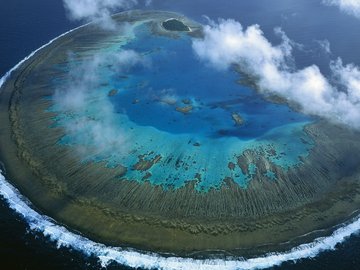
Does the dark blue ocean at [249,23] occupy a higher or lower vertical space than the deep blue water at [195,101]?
higher

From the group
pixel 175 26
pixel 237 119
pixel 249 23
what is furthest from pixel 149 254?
pixel 249 23

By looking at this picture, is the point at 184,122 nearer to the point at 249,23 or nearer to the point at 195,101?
the point at 195,101

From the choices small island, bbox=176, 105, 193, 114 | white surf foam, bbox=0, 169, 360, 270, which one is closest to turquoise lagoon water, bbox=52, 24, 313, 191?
small island, bbox=176, 105, 193, 114

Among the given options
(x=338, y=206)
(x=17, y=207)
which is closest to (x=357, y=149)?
(x=338, y=206)

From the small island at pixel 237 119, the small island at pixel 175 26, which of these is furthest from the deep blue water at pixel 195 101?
the small island at pixel 175 26

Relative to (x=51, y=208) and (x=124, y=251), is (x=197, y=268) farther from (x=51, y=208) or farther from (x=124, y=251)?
(x=51, y=208)

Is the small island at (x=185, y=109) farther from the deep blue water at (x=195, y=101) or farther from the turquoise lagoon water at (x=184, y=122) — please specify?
the deep blue water at (x=195, y=101)
